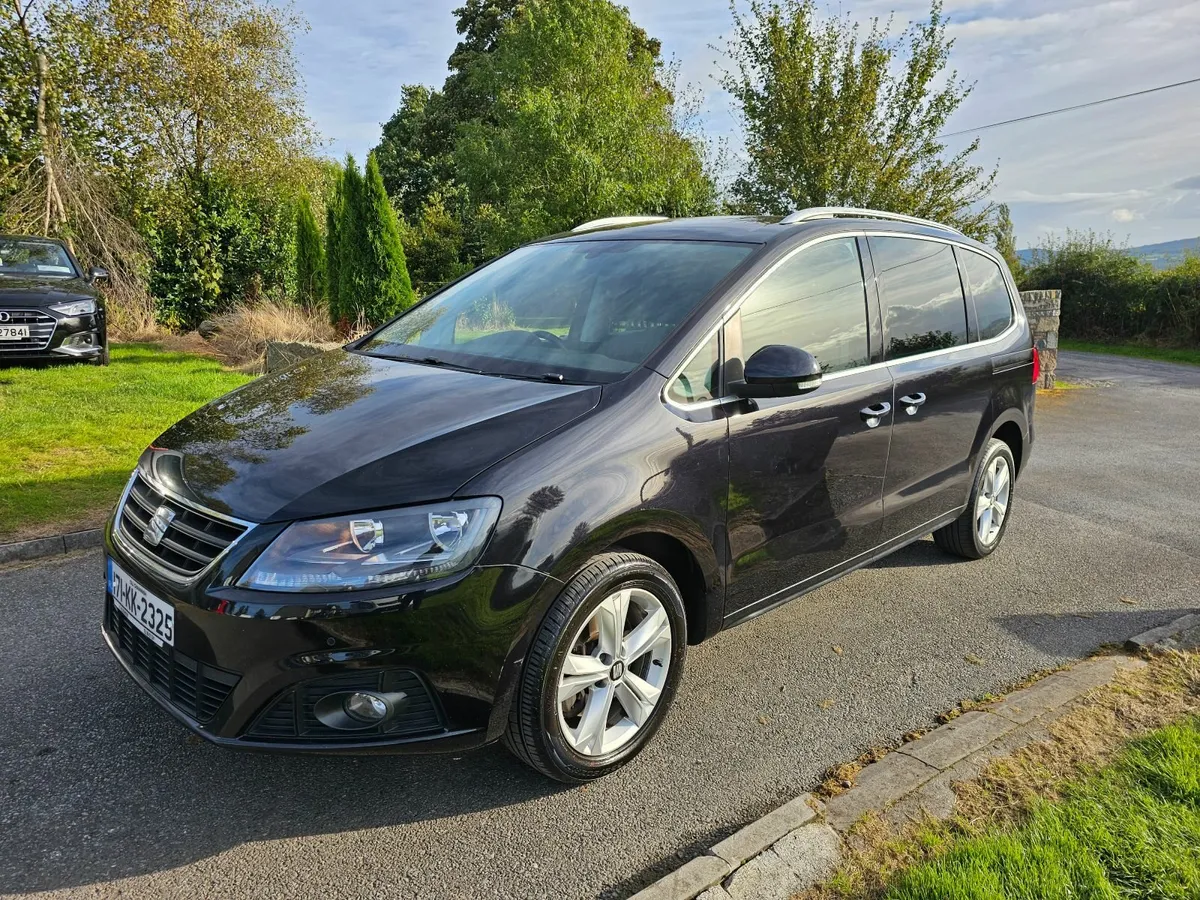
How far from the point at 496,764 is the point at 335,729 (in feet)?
2.27

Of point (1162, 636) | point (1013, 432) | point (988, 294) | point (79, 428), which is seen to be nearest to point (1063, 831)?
point (1162, 636)

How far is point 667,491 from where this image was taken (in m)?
2.83

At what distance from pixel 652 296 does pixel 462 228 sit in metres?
28.6

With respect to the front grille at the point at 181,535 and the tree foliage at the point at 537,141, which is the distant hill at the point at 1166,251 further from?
the front grille at the point at 181,535

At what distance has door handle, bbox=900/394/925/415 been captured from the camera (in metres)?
3.88

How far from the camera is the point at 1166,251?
913 inches

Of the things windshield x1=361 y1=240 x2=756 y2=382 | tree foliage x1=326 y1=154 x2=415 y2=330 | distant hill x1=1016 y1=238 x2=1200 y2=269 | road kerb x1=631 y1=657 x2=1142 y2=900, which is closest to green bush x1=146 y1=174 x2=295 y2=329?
tree foliage x1=326 y1=154 x2=415 y2=330

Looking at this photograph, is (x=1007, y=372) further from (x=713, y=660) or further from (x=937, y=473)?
(x=713, y=660)

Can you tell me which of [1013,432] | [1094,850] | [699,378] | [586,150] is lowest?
[1094,850]

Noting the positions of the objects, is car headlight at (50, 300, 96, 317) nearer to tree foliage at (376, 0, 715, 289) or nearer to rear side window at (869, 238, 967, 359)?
tree foliage at (376, 0, 715, 289)

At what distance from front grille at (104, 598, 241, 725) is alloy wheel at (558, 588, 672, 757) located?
982 mm

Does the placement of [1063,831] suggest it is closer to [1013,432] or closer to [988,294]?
[1013,432]

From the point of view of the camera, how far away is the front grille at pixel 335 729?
2.36m

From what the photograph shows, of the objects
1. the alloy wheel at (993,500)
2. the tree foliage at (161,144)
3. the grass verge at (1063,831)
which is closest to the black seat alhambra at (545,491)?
the alloy wheel at (993,500)
